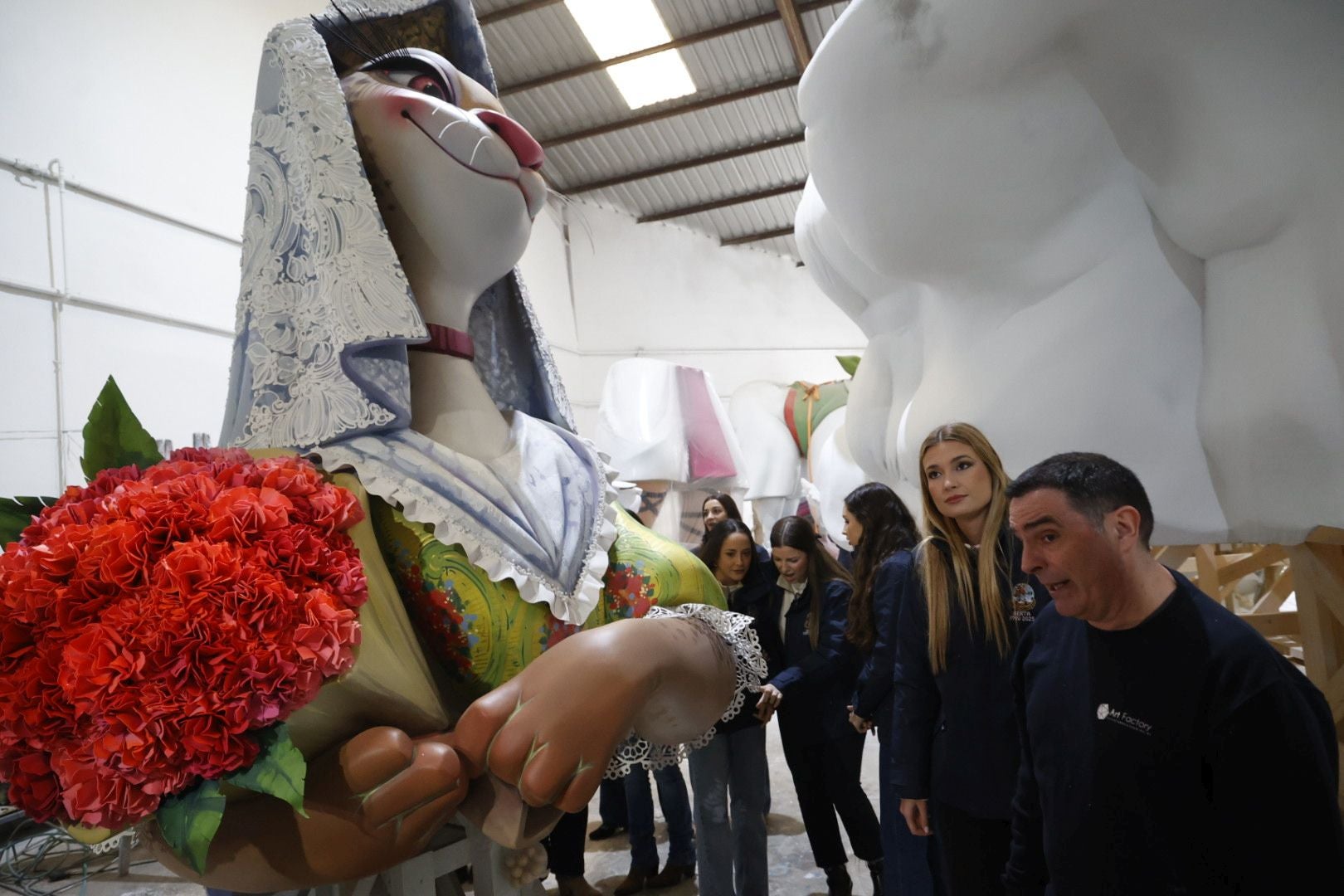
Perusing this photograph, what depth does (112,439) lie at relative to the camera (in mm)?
906

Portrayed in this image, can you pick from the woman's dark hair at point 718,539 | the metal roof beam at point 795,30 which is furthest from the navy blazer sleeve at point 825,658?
the metal roof beam at point 795,30

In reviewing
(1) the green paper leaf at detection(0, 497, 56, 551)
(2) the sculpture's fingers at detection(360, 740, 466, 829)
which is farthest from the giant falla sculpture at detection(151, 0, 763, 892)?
(1) the green paper leaf at detection(0, 497, 56, 551)

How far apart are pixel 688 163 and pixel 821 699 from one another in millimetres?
5230

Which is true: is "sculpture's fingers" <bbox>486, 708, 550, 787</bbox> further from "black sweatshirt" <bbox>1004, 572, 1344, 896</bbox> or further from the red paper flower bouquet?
"black sweatshirt" <bbox>1004, 572, 1344, 896</bbox>

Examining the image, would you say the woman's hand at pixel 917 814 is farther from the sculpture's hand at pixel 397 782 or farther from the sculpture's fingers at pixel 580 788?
the sculpture's hand at pixel 397 782

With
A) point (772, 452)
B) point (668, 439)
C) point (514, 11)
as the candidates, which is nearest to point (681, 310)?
point (772, 452)

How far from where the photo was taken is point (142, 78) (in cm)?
311

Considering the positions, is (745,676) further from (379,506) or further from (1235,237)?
(1235,237)

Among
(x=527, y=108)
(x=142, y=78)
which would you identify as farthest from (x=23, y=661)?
(x=527, y=108)

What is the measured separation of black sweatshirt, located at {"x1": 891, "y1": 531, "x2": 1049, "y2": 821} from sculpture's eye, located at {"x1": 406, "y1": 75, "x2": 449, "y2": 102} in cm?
93

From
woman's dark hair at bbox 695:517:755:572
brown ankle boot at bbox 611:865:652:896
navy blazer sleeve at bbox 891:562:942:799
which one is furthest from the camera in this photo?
brown ankle boot at bbox 611:865:652:896

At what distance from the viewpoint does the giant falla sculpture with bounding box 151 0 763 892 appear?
0.81 m

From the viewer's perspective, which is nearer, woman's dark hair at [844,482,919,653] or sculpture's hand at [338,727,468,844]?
sculpture's hand at [338,727,468,844]

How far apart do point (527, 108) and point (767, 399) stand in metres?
2.58
